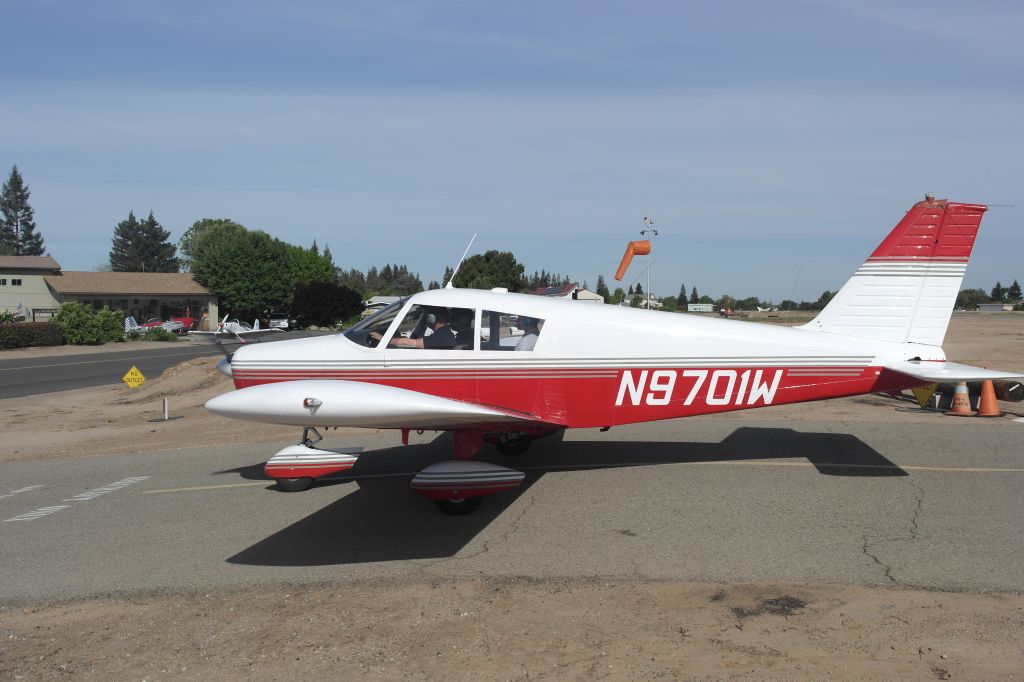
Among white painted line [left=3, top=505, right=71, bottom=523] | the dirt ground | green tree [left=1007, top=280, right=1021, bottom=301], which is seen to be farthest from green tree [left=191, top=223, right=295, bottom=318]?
green tree [left=1007, top=280, right=1021, bottom=301]

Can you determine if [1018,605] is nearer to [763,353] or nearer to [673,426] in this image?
[763,353]

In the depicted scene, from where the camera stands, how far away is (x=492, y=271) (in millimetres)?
65688

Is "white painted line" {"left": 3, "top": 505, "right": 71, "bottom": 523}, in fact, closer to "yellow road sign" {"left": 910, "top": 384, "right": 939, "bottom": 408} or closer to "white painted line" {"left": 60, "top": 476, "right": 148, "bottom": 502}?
"white painted line" {"left": 60, "top": 476, "right": 148, "bottom": 502}

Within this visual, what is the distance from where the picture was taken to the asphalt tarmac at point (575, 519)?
6316mm

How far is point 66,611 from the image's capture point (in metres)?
5.95

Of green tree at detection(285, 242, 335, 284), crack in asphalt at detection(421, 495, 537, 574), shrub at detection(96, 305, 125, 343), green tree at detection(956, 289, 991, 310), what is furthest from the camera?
green tree at detection(956, 289, 991, 310)

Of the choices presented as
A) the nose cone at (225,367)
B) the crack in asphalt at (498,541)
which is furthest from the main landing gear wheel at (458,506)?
the nose cone at (225,367)

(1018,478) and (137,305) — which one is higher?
(1018,478)

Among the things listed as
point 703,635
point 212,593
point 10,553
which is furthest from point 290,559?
point 703,635

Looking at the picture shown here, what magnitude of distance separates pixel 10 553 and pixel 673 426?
9.20 metres

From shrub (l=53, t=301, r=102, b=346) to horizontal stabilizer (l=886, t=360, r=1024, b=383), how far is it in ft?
163

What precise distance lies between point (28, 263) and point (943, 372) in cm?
8073

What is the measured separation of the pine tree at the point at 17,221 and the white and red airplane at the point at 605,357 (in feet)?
498

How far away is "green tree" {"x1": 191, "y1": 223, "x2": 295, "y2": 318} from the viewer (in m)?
76.6
